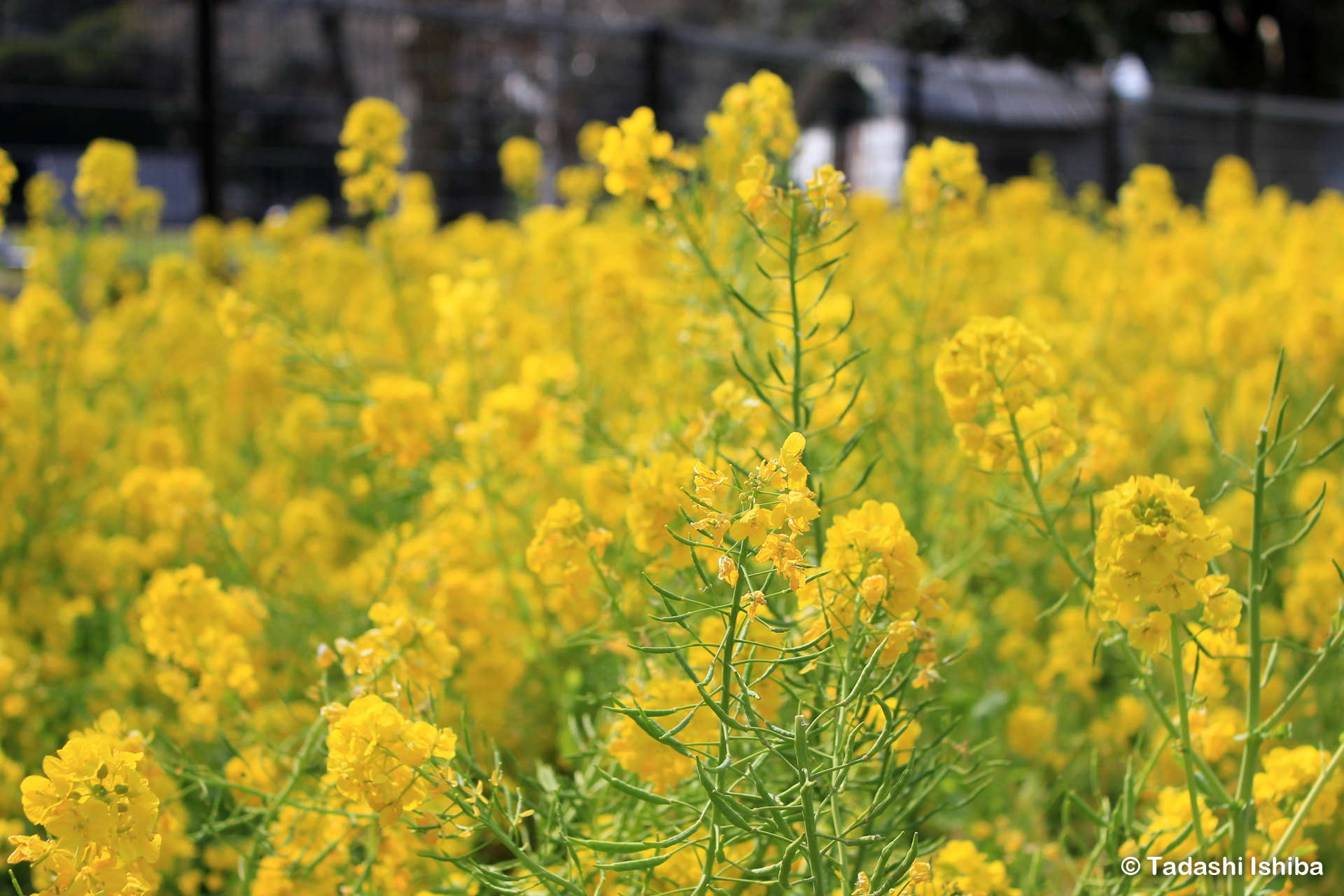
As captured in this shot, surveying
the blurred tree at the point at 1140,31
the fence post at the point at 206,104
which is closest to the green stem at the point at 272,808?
the fence post at the point at 206,104

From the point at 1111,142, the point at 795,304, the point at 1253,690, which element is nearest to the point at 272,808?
the point at 795,304

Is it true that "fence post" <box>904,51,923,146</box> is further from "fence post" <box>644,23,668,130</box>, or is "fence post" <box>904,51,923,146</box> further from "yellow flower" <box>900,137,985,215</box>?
"yellow flower" <box>900,137,985,215</box>

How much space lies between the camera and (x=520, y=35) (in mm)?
8078

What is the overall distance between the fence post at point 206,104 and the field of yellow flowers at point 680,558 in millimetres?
1970

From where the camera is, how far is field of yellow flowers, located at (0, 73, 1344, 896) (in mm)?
1041

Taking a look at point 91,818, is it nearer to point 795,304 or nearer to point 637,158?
point 795,304

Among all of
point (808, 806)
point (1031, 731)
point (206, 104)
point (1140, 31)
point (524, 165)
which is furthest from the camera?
point (1140, 31)

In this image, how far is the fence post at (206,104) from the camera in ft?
20.6

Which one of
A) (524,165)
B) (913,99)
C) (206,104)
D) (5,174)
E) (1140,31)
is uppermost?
(1140,31)

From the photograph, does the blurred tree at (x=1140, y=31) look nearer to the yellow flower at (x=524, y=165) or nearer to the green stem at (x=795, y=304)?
the yellow flower at (x=524, y=165)

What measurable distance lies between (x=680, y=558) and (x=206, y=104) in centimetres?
603

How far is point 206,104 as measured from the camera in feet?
20.7

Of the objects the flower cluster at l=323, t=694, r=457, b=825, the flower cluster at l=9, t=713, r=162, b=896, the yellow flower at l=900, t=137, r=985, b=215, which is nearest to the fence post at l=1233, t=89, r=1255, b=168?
the yellow flower at l=900, t=137, r=985, b=215

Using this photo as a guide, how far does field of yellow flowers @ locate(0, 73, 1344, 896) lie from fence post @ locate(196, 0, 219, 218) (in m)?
1.97
